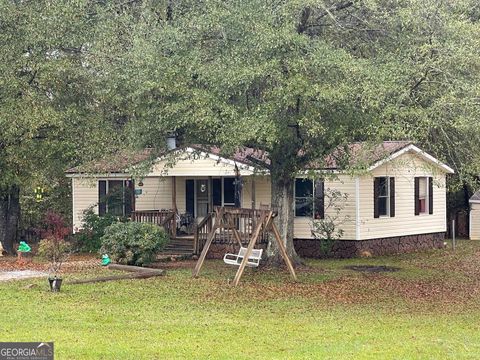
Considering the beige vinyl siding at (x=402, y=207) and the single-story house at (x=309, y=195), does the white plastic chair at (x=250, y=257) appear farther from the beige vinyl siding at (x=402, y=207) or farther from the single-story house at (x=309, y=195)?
the beige vinyl siding at (x=402, y=207)

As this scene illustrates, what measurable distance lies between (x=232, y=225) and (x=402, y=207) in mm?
9368

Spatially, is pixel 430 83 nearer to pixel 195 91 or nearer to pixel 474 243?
pixel 195 91

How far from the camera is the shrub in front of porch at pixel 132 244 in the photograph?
2069cm

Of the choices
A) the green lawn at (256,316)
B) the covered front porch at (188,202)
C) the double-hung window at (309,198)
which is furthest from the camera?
the double-hung window at (309,198)

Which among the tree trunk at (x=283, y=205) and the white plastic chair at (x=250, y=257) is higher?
the tree trunk at (x=283, y=205)

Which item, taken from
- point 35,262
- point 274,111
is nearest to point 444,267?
point 274,111

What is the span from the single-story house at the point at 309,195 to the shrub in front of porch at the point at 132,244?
241 cm

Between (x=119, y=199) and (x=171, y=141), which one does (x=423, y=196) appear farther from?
(x=171, y=141)

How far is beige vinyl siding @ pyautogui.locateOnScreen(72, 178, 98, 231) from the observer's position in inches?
1121

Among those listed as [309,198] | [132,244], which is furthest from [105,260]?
[309,198]

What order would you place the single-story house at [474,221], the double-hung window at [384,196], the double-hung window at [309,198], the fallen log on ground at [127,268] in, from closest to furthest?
the fallen log on ground at [127,268], the double-hung window at [309,198], the double-hung window at [384,196], the single-story house at [474,221]

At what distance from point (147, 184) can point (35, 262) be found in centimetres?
623

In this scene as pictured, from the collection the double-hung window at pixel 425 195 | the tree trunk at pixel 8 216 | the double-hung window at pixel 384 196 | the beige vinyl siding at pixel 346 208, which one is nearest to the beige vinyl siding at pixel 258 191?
the beige vinyl siding at pixel 346 208

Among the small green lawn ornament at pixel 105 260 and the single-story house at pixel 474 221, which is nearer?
the small green lawn ornament at pixel 105 260
